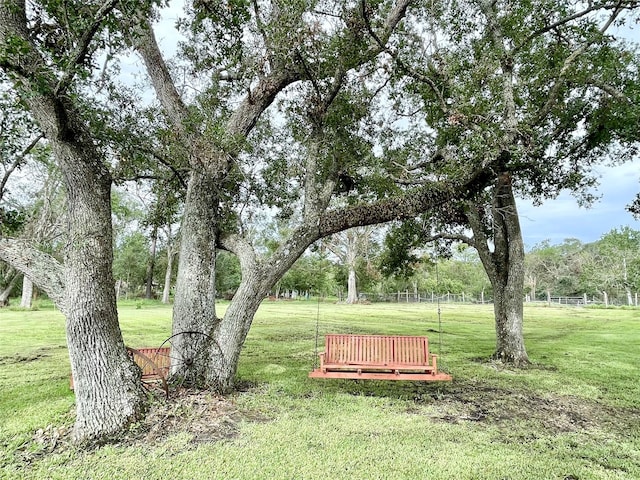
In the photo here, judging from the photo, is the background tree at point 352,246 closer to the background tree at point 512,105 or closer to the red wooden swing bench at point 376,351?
the background tree at point 512,105

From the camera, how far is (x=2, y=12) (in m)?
4.72

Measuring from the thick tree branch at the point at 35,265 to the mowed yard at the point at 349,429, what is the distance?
1801 millimetres

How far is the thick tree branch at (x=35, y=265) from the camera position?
4859 millimetres

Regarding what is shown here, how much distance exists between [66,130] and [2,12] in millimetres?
1607

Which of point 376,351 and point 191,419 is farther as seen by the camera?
point 376,351

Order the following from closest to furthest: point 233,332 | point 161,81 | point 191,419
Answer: point 191,419
point 233,332
point 161,81

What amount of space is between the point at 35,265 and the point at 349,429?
4.58 metres

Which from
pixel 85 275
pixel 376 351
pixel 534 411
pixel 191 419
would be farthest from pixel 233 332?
pixel 534 411

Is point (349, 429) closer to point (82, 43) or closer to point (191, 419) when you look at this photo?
point (191, 419)

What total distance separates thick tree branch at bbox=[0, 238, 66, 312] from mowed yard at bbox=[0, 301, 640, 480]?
1.80 meters

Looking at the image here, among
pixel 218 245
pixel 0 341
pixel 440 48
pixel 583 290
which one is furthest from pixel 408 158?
pixel 583 290

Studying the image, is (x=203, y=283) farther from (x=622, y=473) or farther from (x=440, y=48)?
(x=440, y=48)

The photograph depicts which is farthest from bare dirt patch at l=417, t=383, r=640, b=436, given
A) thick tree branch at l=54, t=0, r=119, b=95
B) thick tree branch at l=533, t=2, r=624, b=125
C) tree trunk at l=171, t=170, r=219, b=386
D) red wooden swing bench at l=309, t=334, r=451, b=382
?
thick tree branch at l=54, t=0, r=119, b=95

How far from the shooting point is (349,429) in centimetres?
496
